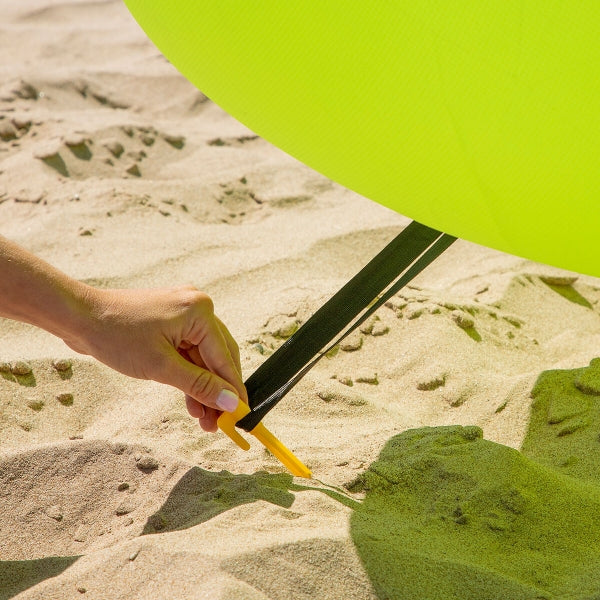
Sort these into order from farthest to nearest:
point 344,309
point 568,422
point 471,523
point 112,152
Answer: point 112,152 → point 568,422 → point 344,309 → point 471,523

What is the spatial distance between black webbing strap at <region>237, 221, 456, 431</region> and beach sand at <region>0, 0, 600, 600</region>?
0.13m

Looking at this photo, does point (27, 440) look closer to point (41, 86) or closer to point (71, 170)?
point (71, 170)

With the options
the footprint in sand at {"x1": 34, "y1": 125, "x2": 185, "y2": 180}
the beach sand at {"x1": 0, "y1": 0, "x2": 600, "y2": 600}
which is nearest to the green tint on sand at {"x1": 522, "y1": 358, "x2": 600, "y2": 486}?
the beach sand at {"x1": 0, "y1": 0, "x2": 600, "y2": 600}

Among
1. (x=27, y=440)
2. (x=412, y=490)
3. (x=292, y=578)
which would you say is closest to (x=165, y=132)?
(x=27, y=440)

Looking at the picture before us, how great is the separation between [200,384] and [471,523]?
45 centimetres

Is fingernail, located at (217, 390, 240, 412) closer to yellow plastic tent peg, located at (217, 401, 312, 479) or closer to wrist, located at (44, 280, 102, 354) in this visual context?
yellow plastic tent peg, located at (217, 401, 312, 479)

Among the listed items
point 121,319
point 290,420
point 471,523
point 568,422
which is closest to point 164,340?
point 121,319

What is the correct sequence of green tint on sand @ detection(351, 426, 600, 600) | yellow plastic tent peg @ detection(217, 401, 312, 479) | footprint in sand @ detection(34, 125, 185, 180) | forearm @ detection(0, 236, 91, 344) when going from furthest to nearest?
1. footprint in sand @ detection(34, 125, 185, 180)
2. yellow plastic tent peg @ detection(217, 401, 312, 479)
3. forearm @ detection(0, 236, 91, 344)
4. green tint on sand @ detection(351, 426, 600, 600)

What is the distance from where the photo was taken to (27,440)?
1.45 m

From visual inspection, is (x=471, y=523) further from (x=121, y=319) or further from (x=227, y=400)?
(x=121, y=319)

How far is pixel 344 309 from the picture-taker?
130 centimetres

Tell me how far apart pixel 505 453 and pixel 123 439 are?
2.07ft

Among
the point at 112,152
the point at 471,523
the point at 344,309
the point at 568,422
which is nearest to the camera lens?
the point at 471,523

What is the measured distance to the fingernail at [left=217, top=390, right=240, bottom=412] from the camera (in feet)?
4.13
